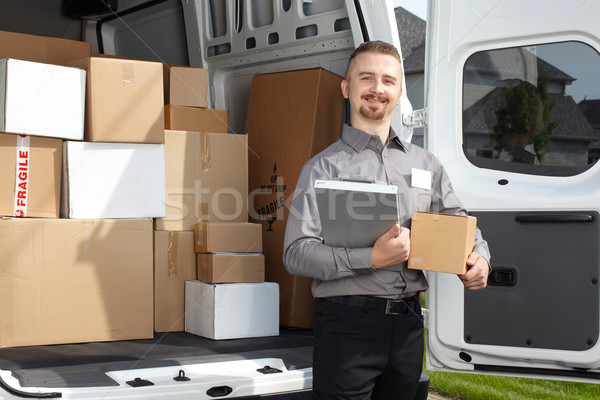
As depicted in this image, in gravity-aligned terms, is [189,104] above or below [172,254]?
above

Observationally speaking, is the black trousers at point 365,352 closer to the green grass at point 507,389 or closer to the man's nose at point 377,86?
the man's nose at point 377,86

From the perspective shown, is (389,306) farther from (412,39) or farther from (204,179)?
(412,39)

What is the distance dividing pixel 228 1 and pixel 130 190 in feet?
4.72

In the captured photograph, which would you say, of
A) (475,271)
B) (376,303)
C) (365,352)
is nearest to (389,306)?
(376,303)

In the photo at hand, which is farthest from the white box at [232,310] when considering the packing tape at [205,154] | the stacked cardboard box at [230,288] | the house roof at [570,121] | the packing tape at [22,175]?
the house roof at [570,121]

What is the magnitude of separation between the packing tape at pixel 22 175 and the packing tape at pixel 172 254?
69 cm

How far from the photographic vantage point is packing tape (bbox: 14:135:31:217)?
2.76m

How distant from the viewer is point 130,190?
3018 mm

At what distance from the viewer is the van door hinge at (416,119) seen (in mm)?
2567

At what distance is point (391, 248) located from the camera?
189 centimetres

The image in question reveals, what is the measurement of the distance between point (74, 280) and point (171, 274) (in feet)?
1.73

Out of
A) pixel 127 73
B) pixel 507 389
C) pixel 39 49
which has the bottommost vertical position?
pixel 507 389

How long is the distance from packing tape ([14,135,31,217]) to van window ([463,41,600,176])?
1784mm

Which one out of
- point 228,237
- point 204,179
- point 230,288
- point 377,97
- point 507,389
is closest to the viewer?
point 377,97
